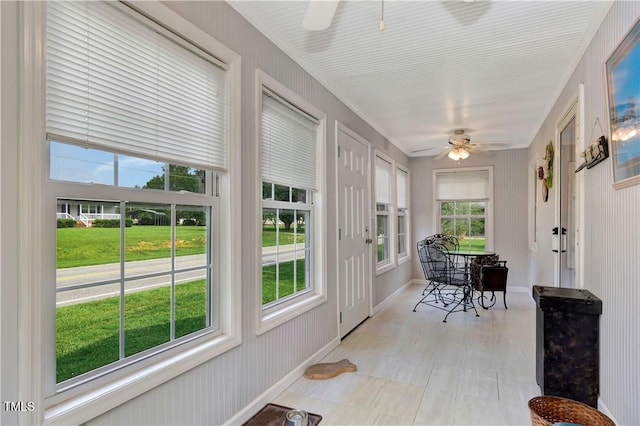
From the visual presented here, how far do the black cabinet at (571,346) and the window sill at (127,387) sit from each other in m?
2.08

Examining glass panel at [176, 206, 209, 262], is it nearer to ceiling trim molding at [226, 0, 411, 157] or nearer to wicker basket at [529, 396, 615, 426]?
ceiling trim molding at [226, 0, 411, 157]

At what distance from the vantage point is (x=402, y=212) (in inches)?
244

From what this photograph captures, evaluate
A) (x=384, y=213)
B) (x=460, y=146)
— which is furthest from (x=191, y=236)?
(x=460, y=146)

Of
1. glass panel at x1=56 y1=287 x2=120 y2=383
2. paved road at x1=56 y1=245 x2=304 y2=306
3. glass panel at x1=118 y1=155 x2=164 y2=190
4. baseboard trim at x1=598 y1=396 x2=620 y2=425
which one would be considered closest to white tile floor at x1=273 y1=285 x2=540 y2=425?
baseboard trim at x1=598 y1=396 x2=620 y2=425

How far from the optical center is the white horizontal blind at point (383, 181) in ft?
15.9

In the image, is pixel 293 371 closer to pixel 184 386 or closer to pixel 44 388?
pixel 184 386

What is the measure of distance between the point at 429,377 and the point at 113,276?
7.68 ft

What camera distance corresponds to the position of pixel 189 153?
5.78 feet

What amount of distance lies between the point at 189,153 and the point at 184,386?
1.15m

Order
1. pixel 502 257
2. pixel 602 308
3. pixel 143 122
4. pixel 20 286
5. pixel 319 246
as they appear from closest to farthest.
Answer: pixel 20 286 → pixel 143 122 → pixel 602 308 → pixel 319 246 → pixel 502 257

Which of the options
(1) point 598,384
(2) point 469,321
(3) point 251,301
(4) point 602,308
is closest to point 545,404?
(1) point 598,384

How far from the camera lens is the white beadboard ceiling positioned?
2.09 metres

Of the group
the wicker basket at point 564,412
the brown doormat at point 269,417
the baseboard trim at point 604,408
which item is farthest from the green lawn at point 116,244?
the baseboard trim at point 604,408

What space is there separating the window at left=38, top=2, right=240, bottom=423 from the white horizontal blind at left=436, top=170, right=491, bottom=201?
5.25m
